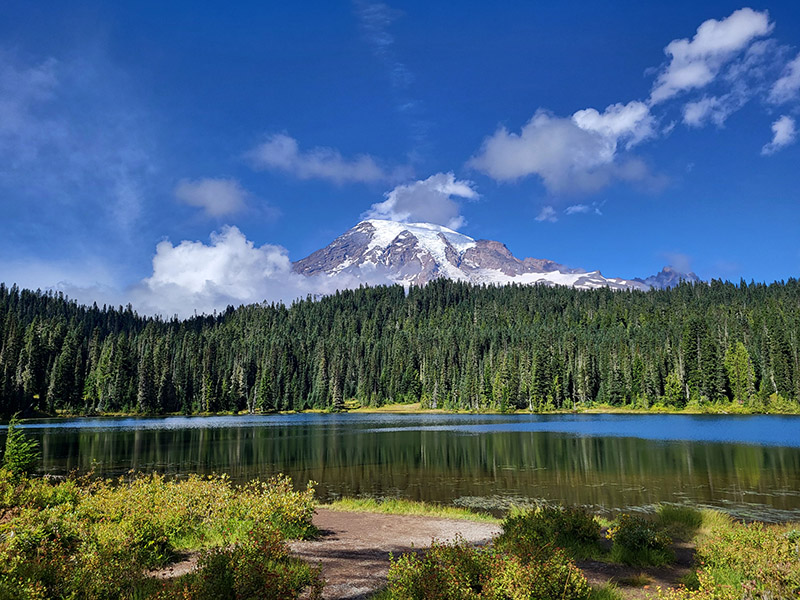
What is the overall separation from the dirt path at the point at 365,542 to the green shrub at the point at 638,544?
434 cm

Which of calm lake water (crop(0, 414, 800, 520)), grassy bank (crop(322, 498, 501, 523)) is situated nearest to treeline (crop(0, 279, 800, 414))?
calm lake water (crop(0, 414, 800, 520))

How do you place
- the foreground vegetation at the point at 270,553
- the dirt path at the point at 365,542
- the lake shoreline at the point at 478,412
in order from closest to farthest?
1. the foreground vegetation at the point at 270,553
2. the dirt path at the point at 365,542
3. the lake shoreline at the point at 478,412

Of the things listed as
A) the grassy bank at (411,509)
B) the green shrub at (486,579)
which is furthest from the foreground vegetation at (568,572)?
the grassy bank at (411,509)

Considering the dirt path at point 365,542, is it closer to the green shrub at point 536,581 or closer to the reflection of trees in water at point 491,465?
the green shrub at point 536,581

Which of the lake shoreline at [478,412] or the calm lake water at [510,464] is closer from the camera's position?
the calm lake water at [510,464]

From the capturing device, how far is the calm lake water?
98.8 ft

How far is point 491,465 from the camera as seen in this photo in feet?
139

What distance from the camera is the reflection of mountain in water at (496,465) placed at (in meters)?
30.8

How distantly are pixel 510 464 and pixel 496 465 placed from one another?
1.23m

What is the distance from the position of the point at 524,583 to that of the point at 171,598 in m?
6.30

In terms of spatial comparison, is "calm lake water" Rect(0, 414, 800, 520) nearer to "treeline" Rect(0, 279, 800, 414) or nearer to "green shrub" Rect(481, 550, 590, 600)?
"green shrub" Rect(481, 550, 590, 600)

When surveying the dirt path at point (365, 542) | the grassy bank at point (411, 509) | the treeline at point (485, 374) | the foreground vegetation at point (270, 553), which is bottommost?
the grassy bank at point (411, 509)

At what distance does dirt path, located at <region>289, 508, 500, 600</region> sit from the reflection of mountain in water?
8.41m

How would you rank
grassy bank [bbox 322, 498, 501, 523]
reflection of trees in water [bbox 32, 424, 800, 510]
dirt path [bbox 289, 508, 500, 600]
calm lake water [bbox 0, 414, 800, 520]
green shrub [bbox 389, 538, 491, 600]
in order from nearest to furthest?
green shrub [bbox 389, 538, 491, 600], dirt path [bbox 289, 508, 500, 600], grassy bank [bbox 322, 498, 501, 523], calm lake water [bbox 0, 414, 800, 520], reflection of trees in water [bbox 32, 424, 800, 510]
